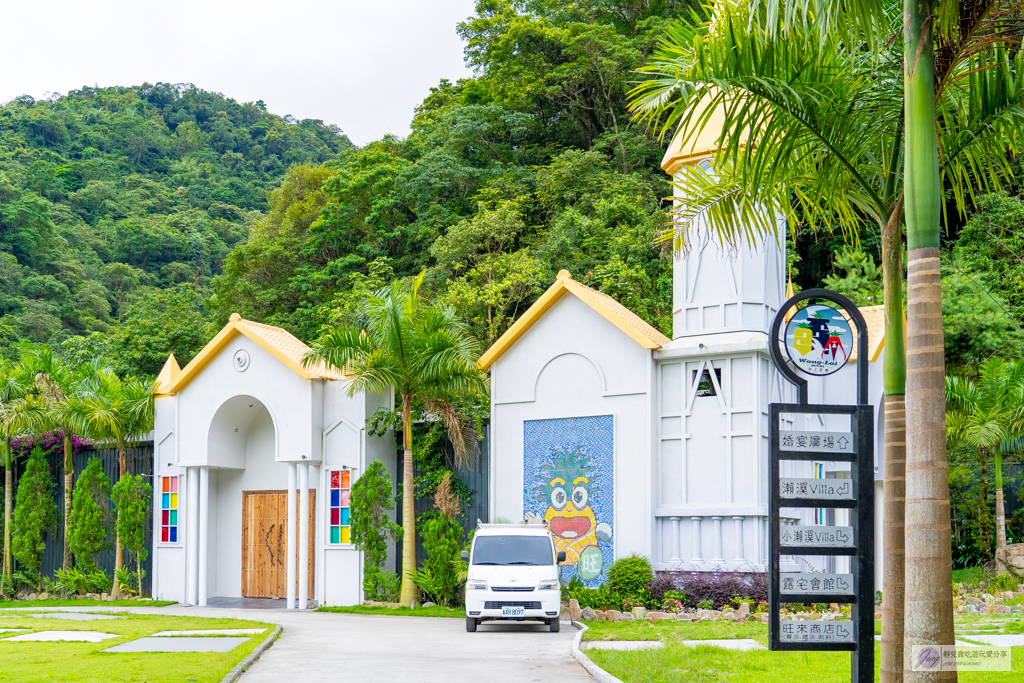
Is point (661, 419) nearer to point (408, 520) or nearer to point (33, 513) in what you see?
point (408, 520)

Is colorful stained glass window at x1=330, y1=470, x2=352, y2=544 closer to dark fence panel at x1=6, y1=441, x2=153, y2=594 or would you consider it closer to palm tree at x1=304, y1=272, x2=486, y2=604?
palm tree at x1=304, y1=272, x2=486, y2=604

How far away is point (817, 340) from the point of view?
8219 mm

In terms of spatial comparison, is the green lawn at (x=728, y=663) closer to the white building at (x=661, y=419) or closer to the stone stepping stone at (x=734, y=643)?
the stone stepping stone at (x=734, y=643)

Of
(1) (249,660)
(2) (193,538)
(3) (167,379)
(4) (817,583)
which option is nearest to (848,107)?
(4) (817,583)

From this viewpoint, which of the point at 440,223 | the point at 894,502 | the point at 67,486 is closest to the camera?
the point at 894,502

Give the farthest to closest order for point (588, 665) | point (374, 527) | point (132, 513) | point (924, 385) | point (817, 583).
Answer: point (132, 513) < point (374, 527) < point (588, 665) < point (817, 583) < point (924, 385)

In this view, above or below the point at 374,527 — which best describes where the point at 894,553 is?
above

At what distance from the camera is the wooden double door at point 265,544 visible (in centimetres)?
2223

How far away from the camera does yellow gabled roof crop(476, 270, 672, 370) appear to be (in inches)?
723

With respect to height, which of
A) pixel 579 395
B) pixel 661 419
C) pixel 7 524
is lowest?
pixel 7 524

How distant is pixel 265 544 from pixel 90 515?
4332 mm

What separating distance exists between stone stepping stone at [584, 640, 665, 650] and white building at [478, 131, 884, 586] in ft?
13.5

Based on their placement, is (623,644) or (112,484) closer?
(623,644)

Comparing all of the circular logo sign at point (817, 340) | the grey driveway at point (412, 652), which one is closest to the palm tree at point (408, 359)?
the grey driveway at point (412, 652)
